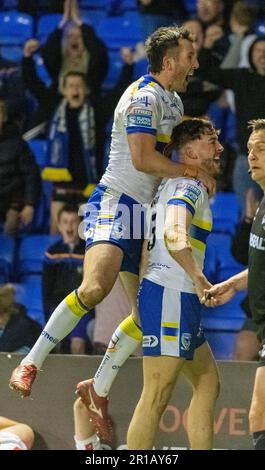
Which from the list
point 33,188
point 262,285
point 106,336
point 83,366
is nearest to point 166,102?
point 262,285

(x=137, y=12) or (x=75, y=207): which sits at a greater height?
(x=137, y=12)

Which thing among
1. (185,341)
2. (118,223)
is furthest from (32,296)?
(185,341)

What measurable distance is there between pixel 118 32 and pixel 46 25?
2.09 ft

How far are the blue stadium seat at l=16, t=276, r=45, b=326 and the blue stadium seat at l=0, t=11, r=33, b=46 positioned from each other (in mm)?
2142

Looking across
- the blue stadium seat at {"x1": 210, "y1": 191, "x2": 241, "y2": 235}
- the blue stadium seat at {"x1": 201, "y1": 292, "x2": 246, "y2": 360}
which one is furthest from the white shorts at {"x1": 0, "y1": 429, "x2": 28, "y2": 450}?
the blue stadium seat at {"x1": 210, "y1": 191, "x2": 241, "y2": 235}

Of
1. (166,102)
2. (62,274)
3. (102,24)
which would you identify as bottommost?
(62,274)

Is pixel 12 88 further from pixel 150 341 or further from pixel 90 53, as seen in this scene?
pixel 150 341

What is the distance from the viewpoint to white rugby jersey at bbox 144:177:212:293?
18.0 ft

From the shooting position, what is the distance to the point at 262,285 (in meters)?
5.35

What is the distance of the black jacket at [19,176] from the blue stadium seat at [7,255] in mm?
348

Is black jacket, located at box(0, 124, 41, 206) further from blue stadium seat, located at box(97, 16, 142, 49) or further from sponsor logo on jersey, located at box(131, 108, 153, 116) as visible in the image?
sponsor logo on jersey, located at box(131, 108, 153, 116)

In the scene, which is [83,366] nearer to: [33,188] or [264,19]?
[33,188]

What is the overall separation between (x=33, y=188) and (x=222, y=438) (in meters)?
3.21

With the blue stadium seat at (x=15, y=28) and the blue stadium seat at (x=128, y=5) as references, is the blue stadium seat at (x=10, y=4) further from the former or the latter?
the blue stadium seat at (x=128, y=5)
